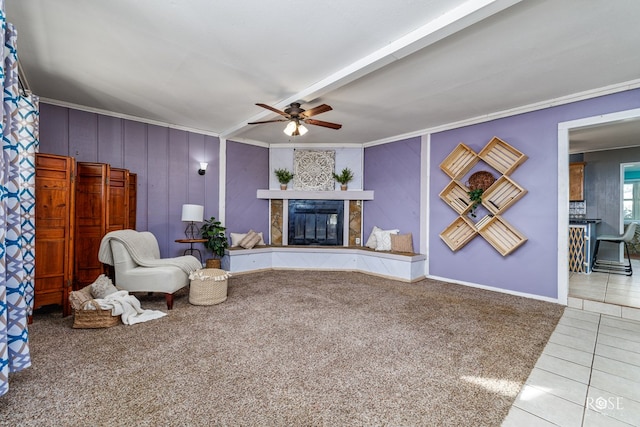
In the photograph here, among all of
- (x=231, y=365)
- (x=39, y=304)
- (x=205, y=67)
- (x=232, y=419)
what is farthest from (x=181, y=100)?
(x=232, y=419)

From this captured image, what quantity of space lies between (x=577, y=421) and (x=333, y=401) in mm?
1310

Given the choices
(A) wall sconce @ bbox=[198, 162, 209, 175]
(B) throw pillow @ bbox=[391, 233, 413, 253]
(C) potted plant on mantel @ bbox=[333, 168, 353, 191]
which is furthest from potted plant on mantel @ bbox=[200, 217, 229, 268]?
(B) throw pillow @ bbox=[391, 233, 413, 253]

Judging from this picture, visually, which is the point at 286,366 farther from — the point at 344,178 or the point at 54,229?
the point at 344,178

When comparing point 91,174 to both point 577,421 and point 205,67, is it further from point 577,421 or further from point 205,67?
point 577,421

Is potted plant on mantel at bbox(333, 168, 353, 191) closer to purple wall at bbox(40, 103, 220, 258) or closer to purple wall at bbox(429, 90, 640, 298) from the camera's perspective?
purple wall at bbox(429, 90, 640, 298)

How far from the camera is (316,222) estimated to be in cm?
579

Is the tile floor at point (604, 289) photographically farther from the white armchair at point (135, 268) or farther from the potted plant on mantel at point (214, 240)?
the potted plant on mantel at point (214, 240)

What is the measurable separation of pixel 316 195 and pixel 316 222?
56cm

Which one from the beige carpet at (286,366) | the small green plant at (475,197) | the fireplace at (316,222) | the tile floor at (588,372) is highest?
the small green plant at (475,197)

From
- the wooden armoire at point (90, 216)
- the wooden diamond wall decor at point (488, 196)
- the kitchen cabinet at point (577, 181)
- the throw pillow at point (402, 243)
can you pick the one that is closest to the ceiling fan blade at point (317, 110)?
the wooden diamond wall decor at point (488, 196)

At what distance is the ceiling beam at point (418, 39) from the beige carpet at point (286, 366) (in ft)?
7.90

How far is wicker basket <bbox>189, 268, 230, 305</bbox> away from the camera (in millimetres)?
3270

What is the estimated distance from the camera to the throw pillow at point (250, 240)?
5.18m

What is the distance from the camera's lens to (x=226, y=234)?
542 centimetres
